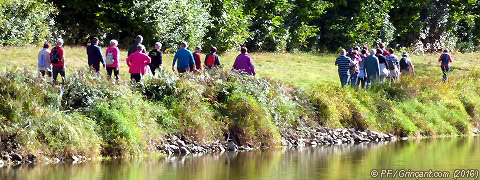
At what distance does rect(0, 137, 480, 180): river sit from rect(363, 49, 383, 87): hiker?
556cm

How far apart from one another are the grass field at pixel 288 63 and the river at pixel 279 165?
16.2 feet

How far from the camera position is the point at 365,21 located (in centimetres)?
5291

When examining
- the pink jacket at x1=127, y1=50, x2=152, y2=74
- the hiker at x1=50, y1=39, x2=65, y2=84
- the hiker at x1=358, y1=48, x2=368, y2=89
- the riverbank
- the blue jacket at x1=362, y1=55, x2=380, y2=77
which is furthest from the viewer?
the hiker at x1=358, y1=48, x2=368, y2=89


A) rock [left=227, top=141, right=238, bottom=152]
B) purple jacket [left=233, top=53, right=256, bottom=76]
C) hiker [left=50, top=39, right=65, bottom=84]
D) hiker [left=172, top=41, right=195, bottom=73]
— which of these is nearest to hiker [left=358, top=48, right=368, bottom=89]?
purple jacket [left=233, top=53, right=256, bottom=76]

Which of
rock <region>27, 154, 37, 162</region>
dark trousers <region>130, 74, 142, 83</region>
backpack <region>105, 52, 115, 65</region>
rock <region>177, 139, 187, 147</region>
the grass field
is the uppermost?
backpack <region>105, 52, 115, 65</region>

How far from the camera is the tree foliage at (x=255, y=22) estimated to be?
38.2 meters

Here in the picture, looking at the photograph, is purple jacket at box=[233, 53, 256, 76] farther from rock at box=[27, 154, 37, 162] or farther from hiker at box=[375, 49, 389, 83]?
rock at box=[27, 154, 37, 162]

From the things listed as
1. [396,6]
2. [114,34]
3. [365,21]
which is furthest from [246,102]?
[396,6]

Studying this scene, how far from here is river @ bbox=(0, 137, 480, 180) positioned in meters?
18.2

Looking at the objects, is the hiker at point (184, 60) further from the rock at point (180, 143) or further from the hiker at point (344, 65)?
the hiker at point (344, 65)

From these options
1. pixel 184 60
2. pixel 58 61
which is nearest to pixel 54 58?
pixel 58 61

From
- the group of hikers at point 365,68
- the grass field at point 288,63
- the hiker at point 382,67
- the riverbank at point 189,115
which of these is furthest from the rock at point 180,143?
the hiker at point 382,67

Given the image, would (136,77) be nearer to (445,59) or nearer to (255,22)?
(445,59)

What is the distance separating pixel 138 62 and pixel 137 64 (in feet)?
0.20
